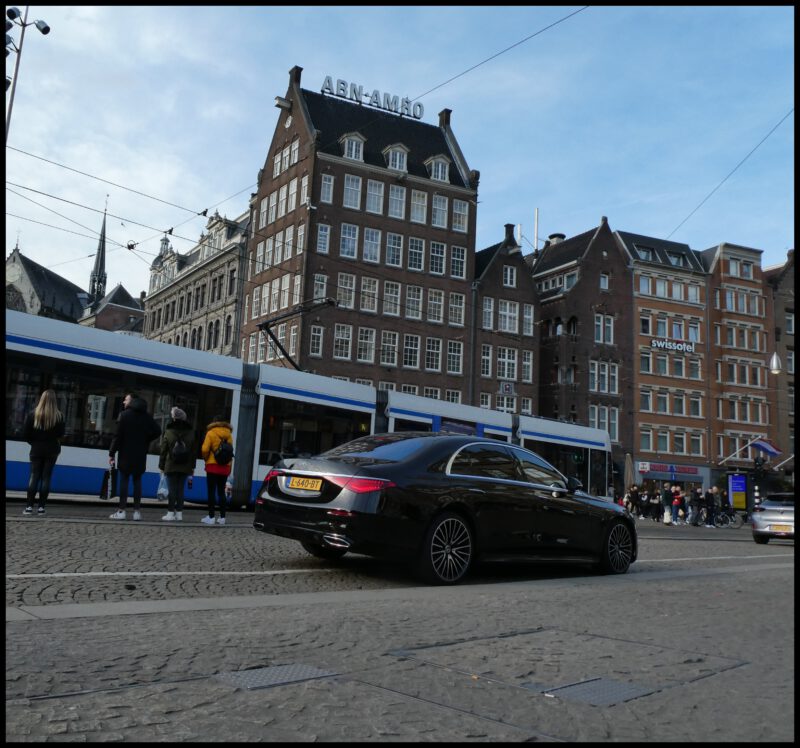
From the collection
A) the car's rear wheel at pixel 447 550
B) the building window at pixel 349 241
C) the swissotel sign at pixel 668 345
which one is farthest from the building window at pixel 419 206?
the car's rear wheel at pixel 447 550

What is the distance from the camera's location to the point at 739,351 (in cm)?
6600

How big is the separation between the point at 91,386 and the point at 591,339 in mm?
48403

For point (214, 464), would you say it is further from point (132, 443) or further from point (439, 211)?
point (439, 211)

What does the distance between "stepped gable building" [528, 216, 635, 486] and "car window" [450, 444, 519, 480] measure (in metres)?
49.8

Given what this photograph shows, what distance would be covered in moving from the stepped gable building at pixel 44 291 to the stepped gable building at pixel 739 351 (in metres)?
60.8

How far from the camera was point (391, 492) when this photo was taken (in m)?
7.43

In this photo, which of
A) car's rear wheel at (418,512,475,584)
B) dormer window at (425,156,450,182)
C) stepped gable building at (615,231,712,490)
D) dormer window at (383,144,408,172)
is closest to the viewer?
car's rear wheel at (418,512,475,584)

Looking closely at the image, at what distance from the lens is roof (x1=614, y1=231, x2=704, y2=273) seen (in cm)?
6431

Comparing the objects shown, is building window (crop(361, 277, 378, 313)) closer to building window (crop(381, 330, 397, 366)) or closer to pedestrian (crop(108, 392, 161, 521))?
building window (crop(381, 330, 397, 366))

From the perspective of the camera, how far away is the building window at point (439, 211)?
5378cm

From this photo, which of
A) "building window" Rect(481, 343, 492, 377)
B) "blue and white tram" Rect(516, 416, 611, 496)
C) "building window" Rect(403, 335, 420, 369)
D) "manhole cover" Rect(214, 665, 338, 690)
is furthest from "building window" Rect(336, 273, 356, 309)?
"manhole cover" Rect(214, 665, 338, 690)

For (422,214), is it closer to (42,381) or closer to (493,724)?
(42,381)

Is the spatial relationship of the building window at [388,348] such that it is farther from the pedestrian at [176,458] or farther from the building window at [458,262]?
the pedestrian at [176,458]

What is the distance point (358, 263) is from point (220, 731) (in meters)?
48.3
